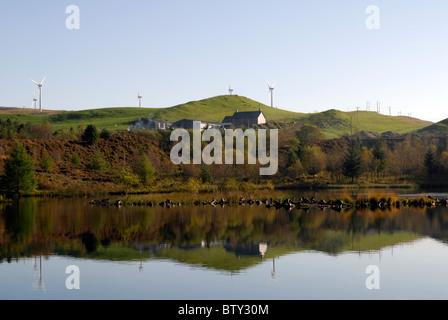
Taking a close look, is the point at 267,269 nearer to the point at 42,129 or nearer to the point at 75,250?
the point at 75,250

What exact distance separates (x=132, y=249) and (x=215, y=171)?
50.7m

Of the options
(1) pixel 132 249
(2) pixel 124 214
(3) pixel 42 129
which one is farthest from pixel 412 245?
(3) pixel 42 129

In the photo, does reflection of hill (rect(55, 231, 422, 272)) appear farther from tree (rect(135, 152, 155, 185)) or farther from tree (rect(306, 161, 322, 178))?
tree (rect(306, 161, 322, 178))

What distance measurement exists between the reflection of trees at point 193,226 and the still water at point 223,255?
0.25 feet

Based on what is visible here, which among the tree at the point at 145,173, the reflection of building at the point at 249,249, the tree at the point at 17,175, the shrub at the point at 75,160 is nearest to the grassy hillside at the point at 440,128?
the shrub at the point at 75,160

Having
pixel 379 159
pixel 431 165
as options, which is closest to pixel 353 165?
pixel 379 159

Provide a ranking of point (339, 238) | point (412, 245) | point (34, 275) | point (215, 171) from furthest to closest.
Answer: point (215, 171) → point (339, 238) → point (412, 245) → point (34, 275)

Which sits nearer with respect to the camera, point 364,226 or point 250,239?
point 250,239

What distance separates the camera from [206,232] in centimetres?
3225

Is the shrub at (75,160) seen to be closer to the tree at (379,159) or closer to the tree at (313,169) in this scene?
the tree at (313,169)

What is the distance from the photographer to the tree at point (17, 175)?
2361 inches

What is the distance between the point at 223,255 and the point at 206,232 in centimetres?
713

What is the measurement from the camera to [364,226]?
35.3 metres

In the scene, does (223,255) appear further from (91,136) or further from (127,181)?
(91,136)
